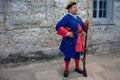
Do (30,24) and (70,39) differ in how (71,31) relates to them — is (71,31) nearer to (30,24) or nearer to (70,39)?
A: (70,39)

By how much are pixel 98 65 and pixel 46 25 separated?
1.94 metres

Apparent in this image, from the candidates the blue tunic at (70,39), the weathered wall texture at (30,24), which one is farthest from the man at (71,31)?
the weathered wall texture at (30,24)

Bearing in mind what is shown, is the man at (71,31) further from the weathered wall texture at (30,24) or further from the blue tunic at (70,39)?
the weathered wall texture at (30,24)

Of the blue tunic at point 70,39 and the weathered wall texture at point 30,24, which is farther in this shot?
the weathered wall texture at point 30,24

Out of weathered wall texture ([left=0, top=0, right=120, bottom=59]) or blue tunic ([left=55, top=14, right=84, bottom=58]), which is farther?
weathered wall texture ([left=0, top=0, right=120, bottom=59])

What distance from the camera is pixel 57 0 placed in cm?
550

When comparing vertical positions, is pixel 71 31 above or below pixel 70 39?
above

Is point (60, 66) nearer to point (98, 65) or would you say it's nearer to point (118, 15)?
point (98, 65)

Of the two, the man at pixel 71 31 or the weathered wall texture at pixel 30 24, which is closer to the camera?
the man at pixel 71 31

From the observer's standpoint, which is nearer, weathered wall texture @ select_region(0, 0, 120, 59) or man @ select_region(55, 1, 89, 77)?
man @ select_region(55, 1, 89, 77)

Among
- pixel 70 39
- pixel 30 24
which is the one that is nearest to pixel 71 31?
pixel 70 39

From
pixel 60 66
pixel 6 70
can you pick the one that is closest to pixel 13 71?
pixel 6 70

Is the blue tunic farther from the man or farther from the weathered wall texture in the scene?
the weathered wall texture

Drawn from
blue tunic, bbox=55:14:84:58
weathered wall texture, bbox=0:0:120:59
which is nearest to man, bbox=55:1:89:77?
blue tunic, bbox=55:14:84:58
